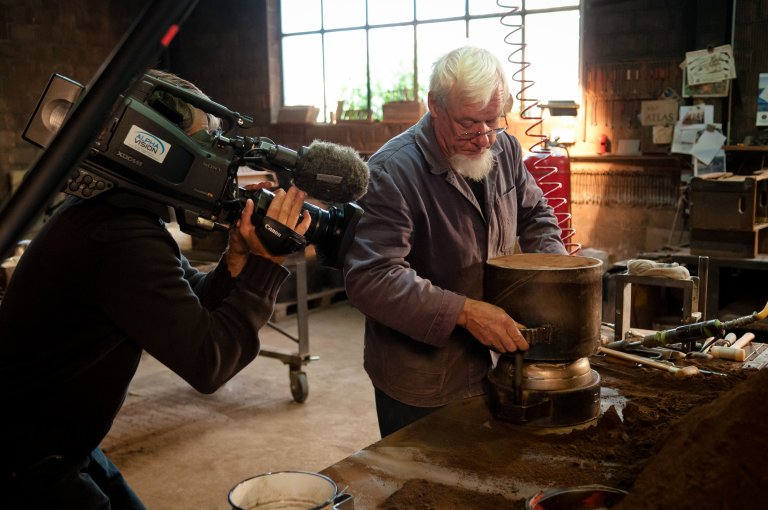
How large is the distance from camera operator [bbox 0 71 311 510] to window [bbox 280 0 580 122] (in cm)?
489

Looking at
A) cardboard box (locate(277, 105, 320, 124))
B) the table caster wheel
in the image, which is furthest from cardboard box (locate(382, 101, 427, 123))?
the table caster wheel

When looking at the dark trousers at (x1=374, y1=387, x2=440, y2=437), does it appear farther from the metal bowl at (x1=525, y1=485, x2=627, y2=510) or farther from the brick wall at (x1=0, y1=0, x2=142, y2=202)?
the brick wall at (x1=0, y1=0, x2=142, y2=202)

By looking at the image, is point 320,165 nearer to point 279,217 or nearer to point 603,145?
point 279,217

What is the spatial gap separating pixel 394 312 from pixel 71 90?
899 millimetres

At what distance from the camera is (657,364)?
2.04 m

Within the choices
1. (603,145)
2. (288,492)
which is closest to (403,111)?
(603,145)

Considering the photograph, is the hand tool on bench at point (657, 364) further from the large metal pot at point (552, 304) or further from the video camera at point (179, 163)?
the video camera at point (179, 163)

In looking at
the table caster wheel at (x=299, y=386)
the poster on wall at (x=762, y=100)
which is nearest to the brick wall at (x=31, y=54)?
the table caster wheel at (x=299, y=386)

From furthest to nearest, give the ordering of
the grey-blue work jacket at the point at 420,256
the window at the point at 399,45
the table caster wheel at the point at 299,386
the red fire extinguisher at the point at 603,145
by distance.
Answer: the window at the point at 399,45, the red fire extinguisher at the point at 603,145, the table caster wheel at the point at 299,386, the grey-blue work jacket at the point at 420,256

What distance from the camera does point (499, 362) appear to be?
1738 mm

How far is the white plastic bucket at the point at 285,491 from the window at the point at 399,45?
4.99 metres

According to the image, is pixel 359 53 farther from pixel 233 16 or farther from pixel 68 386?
pixel 68 386

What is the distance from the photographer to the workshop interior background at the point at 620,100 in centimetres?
526

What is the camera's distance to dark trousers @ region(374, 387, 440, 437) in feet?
6.32
